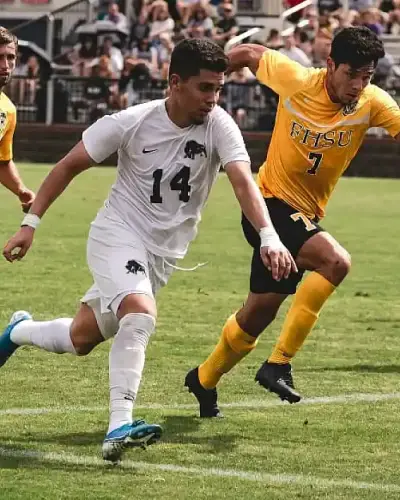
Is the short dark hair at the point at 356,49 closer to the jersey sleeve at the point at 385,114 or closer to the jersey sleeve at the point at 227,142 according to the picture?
the jersey sleeve at the point at 385,114

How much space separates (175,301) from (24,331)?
185 inches

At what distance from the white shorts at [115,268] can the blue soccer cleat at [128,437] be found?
597mm

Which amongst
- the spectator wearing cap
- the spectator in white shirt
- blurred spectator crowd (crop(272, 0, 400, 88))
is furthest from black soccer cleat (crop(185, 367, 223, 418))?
the spectator wearing cap

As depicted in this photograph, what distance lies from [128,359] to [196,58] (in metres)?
1.39

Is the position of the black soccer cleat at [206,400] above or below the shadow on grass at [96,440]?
below

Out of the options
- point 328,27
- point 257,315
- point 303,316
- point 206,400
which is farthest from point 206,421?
point 328,27

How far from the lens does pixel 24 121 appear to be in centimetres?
3034

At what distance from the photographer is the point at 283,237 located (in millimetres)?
7918

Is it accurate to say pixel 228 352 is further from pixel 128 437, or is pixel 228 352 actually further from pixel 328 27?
pixel 328 27

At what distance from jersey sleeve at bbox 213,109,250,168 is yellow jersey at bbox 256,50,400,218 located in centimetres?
131

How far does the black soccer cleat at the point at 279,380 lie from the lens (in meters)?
7.68

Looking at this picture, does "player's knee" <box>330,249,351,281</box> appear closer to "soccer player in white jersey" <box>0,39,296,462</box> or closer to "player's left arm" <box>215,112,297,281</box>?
"soccer player in white jersey" <box>0,39,296,462</box>

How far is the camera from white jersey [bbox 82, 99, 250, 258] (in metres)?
6.87

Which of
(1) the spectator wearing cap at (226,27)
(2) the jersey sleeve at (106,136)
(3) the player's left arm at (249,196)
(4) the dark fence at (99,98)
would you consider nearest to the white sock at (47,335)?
(2) the jersey sleeve at (106,136)
